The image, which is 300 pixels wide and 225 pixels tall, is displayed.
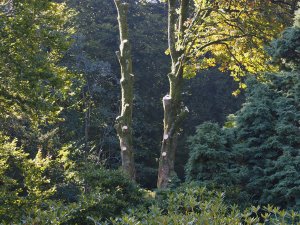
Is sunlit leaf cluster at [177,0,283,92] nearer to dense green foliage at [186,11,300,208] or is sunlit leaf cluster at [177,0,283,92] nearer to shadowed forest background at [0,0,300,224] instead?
shadowed forest background at [0,0,300,224]

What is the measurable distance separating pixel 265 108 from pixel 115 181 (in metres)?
3.12

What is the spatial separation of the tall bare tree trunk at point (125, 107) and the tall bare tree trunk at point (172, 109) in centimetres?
87

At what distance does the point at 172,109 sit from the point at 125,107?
127 cm

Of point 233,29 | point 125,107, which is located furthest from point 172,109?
point 233,29

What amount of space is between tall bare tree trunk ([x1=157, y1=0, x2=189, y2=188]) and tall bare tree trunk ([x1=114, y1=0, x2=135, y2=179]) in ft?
2.85

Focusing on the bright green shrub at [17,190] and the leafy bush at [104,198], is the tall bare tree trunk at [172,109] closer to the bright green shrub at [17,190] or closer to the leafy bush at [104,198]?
the bright green shrub at [17,190]

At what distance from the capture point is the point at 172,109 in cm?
1167

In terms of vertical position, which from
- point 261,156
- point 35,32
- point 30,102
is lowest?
point 261,156

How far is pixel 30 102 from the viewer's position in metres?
7.32

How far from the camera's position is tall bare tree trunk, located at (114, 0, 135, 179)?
11672mm

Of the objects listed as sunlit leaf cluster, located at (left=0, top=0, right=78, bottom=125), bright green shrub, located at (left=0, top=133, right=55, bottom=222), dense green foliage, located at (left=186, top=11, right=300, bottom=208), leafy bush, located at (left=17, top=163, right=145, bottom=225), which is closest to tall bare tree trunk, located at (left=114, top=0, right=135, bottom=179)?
bright green shrub, located at (left=0, top=133, right=55, bottom=222)

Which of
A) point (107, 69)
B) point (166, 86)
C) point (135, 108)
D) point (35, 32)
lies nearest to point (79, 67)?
point (107, 69)

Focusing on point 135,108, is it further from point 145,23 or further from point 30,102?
point 30,102

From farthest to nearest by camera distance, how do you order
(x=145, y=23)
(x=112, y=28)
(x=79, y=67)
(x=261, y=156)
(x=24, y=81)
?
1. (x=145, y=23)
2. (x=112, y=28)
3. (x=79, y=67)
4. (x=261, y=156)
5. (x=24, y=81)
